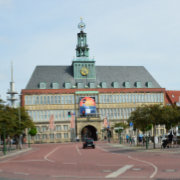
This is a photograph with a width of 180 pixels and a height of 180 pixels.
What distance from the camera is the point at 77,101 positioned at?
96188 mm

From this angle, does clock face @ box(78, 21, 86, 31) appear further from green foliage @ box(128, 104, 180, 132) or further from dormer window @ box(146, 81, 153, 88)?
green foliage @ box(128, 104, 180, 132)

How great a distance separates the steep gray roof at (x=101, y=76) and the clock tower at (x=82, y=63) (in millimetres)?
1591

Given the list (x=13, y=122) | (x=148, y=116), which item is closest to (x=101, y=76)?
(x=148, y=116)

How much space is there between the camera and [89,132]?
105 meters

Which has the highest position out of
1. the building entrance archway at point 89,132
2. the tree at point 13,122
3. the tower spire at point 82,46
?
the tower spire at point 82,46

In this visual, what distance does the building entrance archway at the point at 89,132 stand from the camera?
99.2m

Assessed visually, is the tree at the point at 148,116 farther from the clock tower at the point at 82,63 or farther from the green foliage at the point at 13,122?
the clock tower at the point at 82,63

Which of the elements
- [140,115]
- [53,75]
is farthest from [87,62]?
[140,115]

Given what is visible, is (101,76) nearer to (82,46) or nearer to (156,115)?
(82,46)

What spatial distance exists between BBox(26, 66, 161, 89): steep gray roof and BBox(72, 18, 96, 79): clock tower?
1.59 metres

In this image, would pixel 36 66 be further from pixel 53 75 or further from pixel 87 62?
pixel 87 62

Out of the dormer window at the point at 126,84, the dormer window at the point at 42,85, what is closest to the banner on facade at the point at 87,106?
the dormer window at the point at 42,85

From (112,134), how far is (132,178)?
84.0 m

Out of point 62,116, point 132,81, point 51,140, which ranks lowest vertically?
point 51,140
